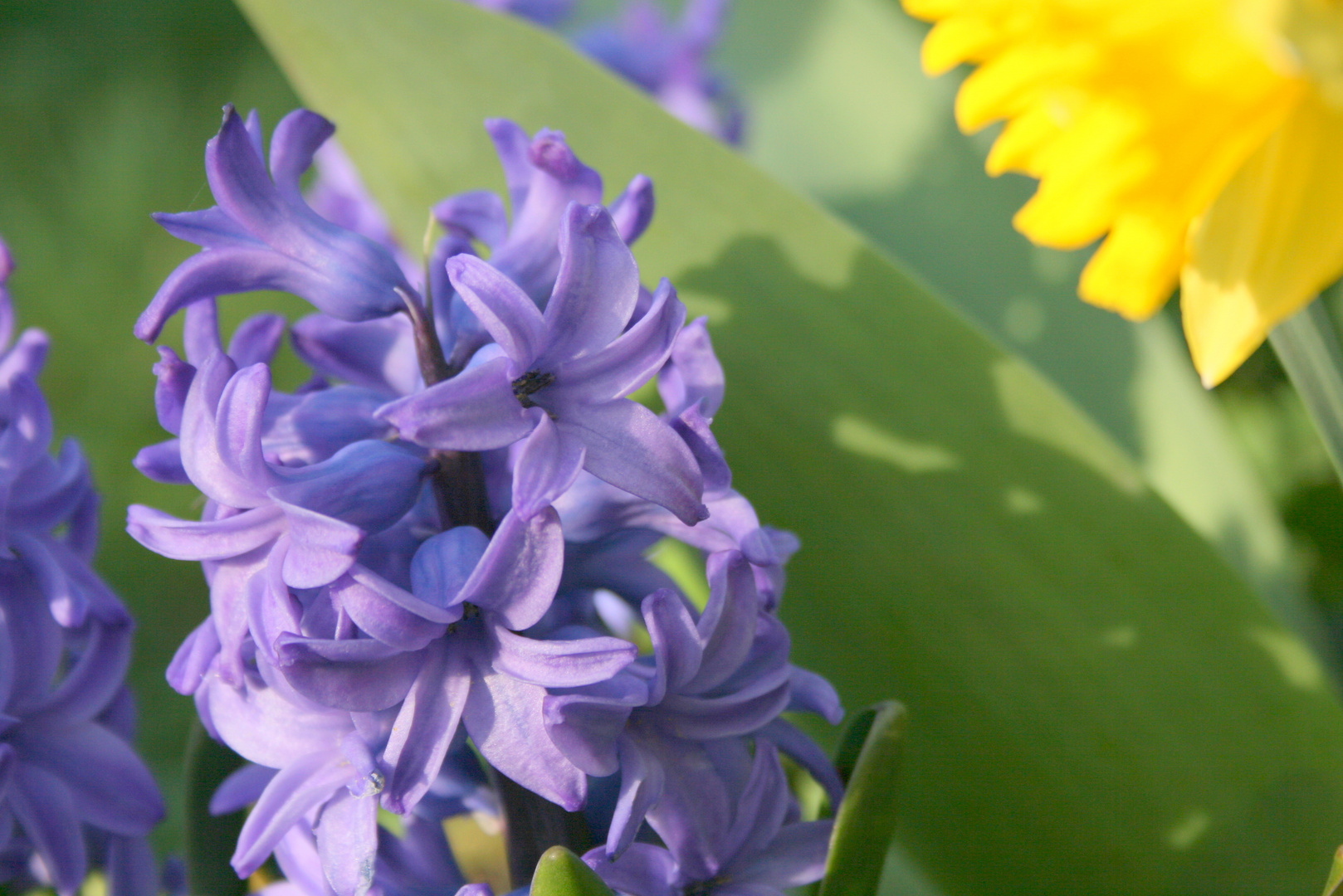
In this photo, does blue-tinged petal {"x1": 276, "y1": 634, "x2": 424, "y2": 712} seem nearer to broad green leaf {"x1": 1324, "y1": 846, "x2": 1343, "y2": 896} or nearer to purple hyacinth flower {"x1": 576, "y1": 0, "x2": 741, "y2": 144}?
broad green leaf {"x1": 1324, "y1": 846, "x2": 1343, "y2": 896}

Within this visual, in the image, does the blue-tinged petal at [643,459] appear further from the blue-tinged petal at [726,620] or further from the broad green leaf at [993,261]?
the broad green leaf at [993,261]

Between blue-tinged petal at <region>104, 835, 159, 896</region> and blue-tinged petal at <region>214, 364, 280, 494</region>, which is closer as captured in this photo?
blue-tinged petal at <region>214, 364, 280, 494</region>

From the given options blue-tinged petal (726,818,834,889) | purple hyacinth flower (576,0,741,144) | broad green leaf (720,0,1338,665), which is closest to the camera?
blue-tinged petal (726,818,834,889)

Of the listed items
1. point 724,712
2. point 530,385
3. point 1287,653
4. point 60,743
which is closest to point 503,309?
point 530,385

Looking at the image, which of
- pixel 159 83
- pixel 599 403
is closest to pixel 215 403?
pixel 599 403

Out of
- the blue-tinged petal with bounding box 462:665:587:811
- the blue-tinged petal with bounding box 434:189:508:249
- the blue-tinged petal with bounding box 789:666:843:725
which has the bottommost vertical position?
the blue-tinged petal with bounding box 462:665:587:811

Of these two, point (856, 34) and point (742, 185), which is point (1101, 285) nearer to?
point (742, 185)

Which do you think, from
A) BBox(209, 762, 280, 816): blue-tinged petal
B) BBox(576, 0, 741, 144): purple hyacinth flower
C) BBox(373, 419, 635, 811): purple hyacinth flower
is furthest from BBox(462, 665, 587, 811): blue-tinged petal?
BBox(576, 0, 741, 144): purple hyacinth flower
